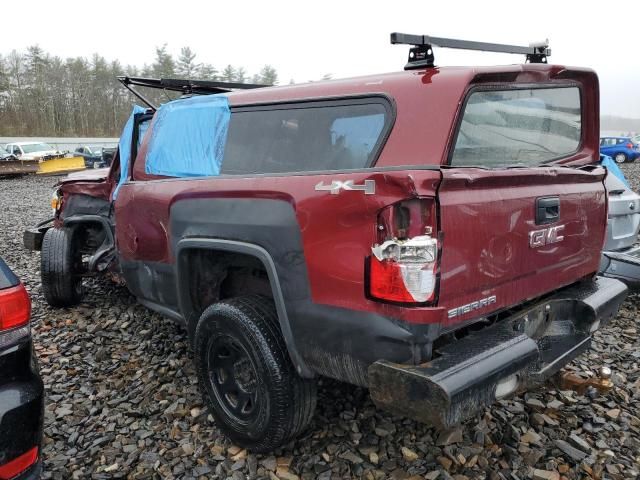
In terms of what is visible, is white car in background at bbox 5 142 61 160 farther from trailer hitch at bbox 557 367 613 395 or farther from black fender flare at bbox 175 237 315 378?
trailer hitch at bbox 557 367 613 395

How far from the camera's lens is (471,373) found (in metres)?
1.89

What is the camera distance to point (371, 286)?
197 centimetres

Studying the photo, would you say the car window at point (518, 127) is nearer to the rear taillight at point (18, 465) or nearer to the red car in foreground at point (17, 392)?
the red car in foreground at point (17, 392)

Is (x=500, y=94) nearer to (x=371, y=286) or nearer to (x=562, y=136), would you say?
(x=562, y=136)

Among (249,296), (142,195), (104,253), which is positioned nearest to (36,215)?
(104,253)

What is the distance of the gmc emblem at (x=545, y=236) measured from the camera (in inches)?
91.7

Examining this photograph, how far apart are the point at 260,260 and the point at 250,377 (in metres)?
0.66

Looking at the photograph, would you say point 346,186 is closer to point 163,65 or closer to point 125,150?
point 125,150

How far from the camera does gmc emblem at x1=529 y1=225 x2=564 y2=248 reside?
2328 mm

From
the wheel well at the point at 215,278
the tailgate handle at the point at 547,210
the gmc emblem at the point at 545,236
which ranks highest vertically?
the tailgate handle at the point at 547,210

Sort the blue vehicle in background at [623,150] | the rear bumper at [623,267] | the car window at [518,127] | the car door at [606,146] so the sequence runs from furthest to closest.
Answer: the car door at [606,146], the blue vehicle in background at [623,150], the rear bumper at [623,267], the car window at [518,127]

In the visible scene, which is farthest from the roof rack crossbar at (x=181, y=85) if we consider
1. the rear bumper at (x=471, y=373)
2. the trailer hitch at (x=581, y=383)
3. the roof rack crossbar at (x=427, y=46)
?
the trailer hitch at (x=581, y=383)

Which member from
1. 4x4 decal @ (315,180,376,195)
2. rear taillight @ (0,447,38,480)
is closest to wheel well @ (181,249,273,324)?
4x4 decal @ (315,180,376,195)

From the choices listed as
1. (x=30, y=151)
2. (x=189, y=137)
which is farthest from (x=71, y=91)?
(x=189, y=137)
